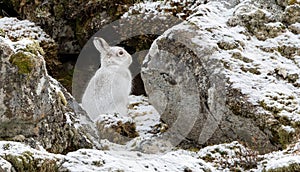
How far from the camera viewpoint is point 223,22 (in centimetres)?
782

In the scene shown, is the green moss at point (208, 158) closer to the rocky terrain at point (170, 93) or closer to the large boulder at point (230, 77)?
the rocky terrain at point (170, 93)

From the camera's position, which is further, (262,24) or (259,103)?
(262,24)

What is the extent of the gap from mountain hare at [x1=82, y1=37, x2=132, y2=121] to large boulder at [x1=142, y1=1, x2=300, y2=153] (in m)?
0.36

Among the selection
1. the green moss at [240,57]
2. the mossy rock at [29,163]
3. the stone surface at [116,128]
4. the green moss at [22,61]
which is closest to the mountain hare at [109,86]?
the stone surface at [116,128]

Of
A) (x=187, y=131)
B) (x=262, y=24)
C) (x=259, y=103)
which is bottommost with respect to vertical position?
(x=187, y=131)

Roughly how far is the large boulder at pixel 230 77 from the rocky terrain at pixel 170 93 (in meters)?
0.01

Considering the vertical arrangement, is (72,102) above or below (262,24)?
below

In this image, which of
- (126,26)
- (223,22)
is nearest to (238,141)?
(223,22)

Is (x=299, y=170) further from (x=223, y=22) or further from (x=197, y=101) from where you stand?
(x=223, y=22)

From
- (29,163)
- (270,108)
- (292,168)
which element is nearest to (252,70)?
(270,108)

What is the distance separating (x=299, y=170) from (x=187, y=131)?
7.67 feet

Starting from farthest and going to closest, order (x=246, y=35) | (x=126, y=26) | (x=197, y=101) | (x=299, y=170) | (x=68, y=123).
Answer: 1. (x=126, y=26)
2. (x=246, y=35)
3. (x=197, y=101)
4. (x=68, y=123)
5. (x=299, y=170)

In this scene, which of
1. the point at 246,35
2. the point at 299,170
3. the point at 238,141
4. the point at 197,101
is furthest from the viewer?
the point at 246,35

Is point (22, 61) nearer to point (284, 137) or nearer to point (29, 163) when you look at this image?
point (29, 163)
